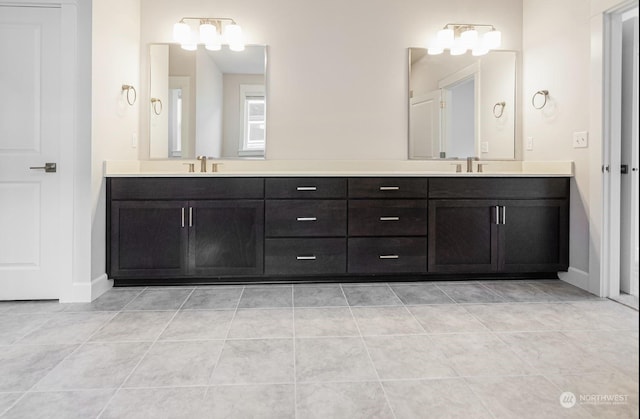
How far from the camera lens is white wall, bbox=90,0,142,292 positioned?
2.43m

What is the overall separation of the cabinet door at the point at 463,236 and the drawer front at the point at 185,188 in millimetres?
1258

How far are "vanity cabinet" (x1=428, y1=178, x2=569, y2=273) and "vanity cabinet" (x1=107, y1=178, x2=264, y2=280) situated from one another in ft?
4.21

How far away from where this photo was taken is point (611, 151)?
97.8 inches

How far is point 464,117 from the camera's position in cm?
329

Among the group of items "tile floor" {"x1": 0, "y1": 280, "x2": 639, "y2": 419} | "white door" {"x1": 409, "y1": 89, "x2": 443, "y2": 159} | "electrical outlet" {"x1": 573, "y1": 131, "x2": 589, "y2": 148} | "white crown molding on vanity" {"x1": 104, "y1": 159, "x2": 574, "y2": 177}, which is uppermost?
"white door" {"x1": 409, "y1": 89, "x2": 443, "y2": 159}

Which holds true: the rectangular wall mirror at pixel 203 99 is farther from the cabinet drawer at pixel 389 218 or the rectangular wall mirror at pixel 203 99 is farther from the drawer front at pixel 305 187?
the cabinet drawer at pixel 389 218

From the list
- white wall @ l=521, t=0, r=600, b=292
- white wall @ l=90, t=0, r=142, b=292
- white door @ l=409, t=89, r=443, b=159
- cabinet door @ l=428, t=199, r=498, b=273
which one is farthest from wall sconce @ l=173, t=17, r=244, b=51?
white wall @ l=521, t=0, r=600, b=292

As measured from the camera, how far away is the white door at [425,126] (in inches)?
129

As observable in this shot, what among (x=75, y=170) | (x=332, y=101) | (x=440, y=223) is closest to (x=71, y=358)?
(x=75, y=170)

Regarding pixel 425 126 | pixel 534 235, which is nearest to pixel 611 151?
pixel 534 235

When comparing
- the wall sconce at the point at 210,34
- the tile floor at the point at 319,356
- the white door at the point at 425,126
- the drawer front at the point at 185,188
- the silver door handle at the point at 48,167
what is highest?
the wall sconce at the point at 210,34

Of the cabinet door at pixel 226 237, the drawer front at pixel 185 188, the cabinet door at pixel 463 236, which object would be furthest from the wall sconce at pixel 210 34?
the cabinet door at pixel 463 236

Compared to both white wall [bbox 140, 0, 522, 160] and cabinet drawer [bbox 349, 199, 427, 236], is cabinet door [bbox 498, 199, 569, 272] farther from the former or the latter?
white wall [bbox 140, 0, 522, 160]

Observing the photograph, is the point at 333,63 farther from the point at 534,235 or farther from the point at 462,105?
the point at 534,235
